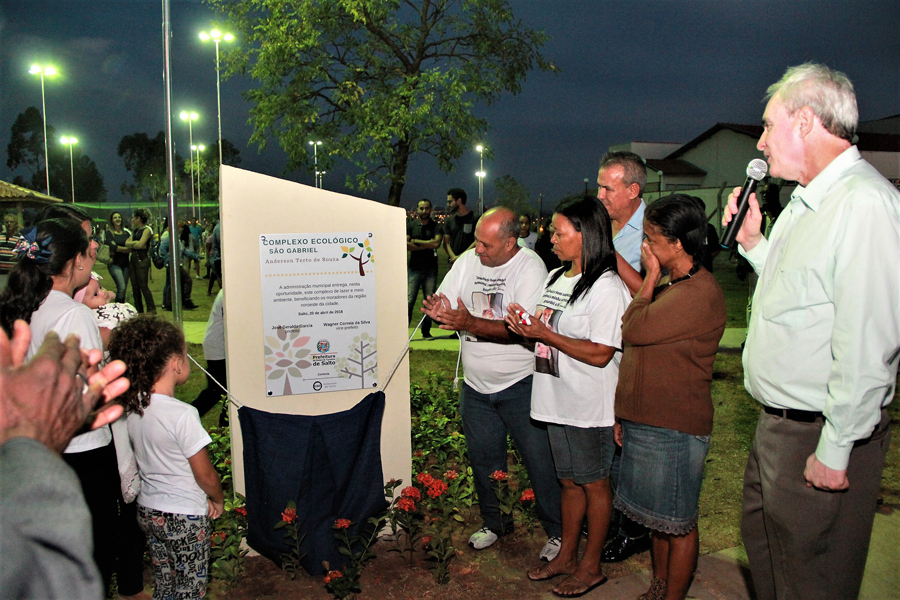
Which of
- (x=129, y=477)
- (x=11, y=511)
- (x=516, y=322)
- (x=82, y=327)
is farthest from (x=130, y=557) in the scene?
(x=11, y=511)

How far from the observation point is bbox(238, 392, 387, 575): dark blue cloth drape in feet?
10.9

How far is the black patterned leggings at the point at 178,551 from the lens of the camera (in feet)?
9.05

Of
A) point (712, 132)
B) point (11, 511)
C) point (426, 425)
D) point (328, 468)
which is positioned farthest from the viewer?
point (712, 132)

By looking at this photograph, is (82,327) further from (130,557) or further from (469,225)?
(469,225)

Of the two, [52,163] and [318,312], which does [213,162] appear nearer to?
[52,163]

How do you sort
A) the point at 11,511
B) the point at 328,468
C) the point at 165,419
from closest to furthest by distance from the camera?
the point at 11,511, the point at 165,419, the point at 328,468

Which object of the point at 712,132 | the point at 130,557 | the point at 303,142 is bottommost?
the point at 130,557

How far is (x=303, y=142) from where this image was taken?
18.8 meters

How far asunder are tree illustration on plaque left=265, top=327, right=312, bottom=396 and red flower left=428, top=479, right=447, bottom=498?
3.17 ft

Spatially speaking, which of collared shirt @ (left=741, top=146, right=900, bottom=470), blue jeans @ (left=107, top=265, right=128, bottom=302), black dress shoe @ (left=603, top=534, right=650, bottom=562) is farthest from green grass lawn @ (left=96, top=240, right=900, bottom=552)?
blue jeans @ (left=107, top=265, right=128, bottom=302)

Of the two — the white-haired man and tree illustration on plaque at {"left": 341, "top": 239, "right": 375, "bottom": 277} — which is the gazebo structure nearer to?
tree illustration on plaque at {"left": 341, "top": 239, "right": 375, "bottom": 277}

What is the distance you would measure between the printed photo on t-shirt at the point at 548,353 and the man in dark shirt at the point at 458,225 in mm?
6061

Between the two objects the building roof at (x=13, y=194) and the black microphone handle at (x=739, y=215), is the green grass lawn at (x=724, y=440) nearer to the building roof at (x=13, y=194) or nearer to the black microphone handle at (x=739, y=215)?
the black microphone handle at (x=739, y=215)

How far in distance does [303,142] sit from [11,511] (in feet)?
61.6
